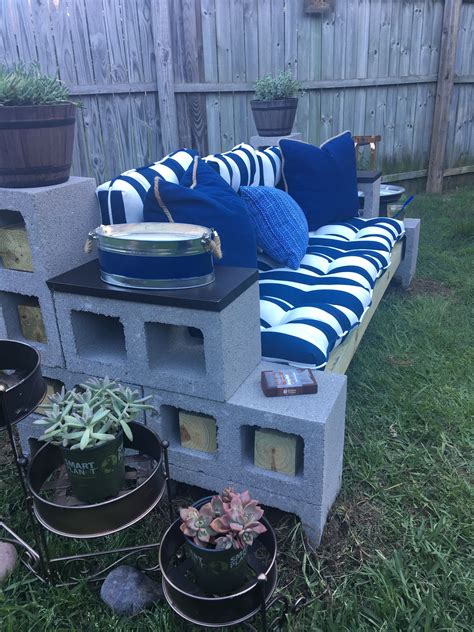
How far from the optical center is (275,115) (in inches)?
151

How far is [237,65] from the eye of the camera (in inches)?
190

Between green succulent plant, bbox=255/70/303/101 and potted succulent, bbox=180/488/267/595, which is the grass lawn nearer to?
potted succulent, bbox=180/488/267/595

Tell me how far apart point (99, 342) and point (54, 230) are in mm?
412

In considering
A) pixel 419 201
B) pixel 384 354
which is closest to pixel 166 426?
pixel 384 354

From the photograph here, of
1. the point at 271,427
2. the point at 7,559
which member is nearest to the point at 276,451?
the point at 271,427

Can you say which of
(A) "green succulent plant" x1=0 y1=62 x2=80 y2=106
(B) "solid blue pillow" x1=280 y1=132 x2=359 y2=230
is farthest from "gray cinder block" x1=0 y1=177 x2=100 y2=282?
(B) "solid blue pillow" x1=280 y1=132 x2=359 y2=230

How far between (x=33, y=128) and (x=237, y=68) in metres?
3.67

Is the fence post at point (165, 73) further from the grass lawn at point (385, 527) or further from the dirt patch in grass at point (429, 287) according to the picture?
the grass lawn at point (385, 527)

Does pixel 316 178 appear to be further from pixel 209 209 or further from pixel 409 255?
pixel 209 209

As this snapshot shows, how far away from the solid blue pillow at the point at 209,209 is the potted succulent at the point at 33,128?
33cm

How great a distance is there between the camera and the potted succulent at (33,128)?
1579mm

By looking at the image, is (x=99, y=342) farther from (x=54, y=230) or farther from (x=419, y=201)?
(x=419, y=201)

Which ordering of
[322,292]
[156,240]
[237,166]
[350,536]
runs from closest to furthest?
[156,240] → [350,536] → [322,292] → [237,166]

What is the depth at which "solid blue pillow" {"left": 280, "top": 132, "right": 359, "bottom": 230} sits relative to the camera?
10.2 ft
